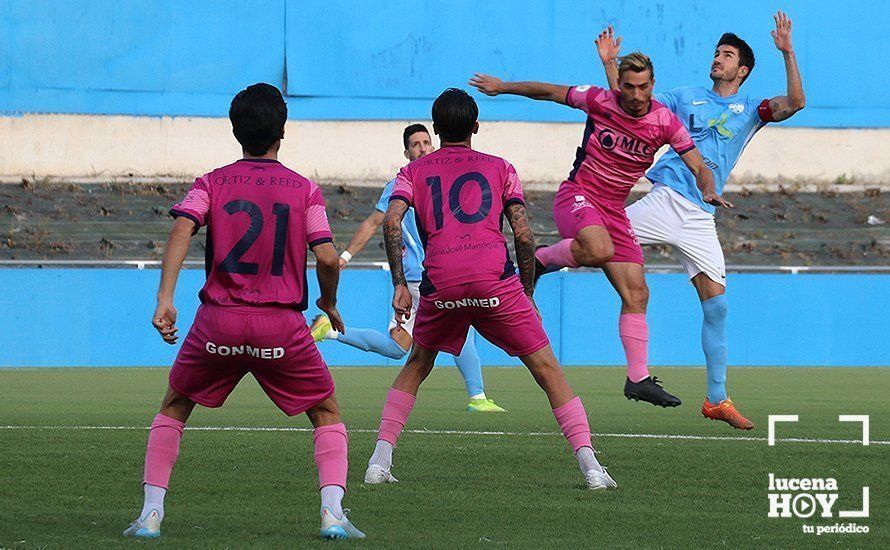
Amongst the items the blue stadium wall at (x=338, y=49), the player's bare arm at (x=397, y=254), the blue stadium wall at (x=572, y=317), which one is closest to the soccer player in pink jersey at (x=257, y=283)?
the player's bare arm at (x=397, y=254)

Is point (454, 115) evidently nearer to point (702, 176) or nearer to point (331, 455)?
point (702, 176)

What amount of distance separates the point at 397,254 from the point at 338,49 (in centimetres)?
2221

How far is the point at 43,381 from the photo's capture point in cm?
1541

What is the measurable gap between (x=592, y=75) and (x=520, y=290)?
22820mm

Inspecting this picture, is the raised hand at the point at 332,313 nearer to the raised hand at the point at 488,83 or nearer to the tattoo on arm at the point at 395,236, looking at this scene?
the tattoo on arm at the point at 395,236

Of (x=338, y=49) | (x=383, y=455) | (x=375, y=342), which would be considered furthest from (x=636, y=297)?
(x=338, y=49)

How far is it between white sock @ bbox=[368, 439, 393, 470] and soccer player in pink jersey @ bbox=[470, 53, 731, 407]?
1786 mm

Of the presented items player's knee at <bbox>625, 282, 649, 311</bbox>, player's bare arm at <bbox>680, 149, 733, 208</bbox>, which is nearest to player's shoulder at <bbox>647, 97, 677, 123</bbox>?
player's bare arm at <bbox>680, 149, 733, 208</bbox>

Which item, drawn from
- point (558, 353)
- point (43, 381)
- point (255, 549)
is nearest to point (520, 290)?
point (255, 549)

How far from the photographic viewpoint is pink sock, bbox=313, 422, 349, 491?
5508 mm

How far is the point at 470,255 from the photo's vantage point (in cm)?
684

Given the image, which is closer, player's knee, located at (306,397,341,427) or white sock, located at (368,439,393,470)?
player's knee, located at (306,397,341,427)

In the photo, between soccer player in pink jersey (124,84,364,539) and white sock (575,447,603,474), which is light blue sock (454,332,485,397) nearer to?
white sock (575,447,603,474)

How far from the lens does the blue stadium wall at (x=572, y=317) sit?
18.6m
